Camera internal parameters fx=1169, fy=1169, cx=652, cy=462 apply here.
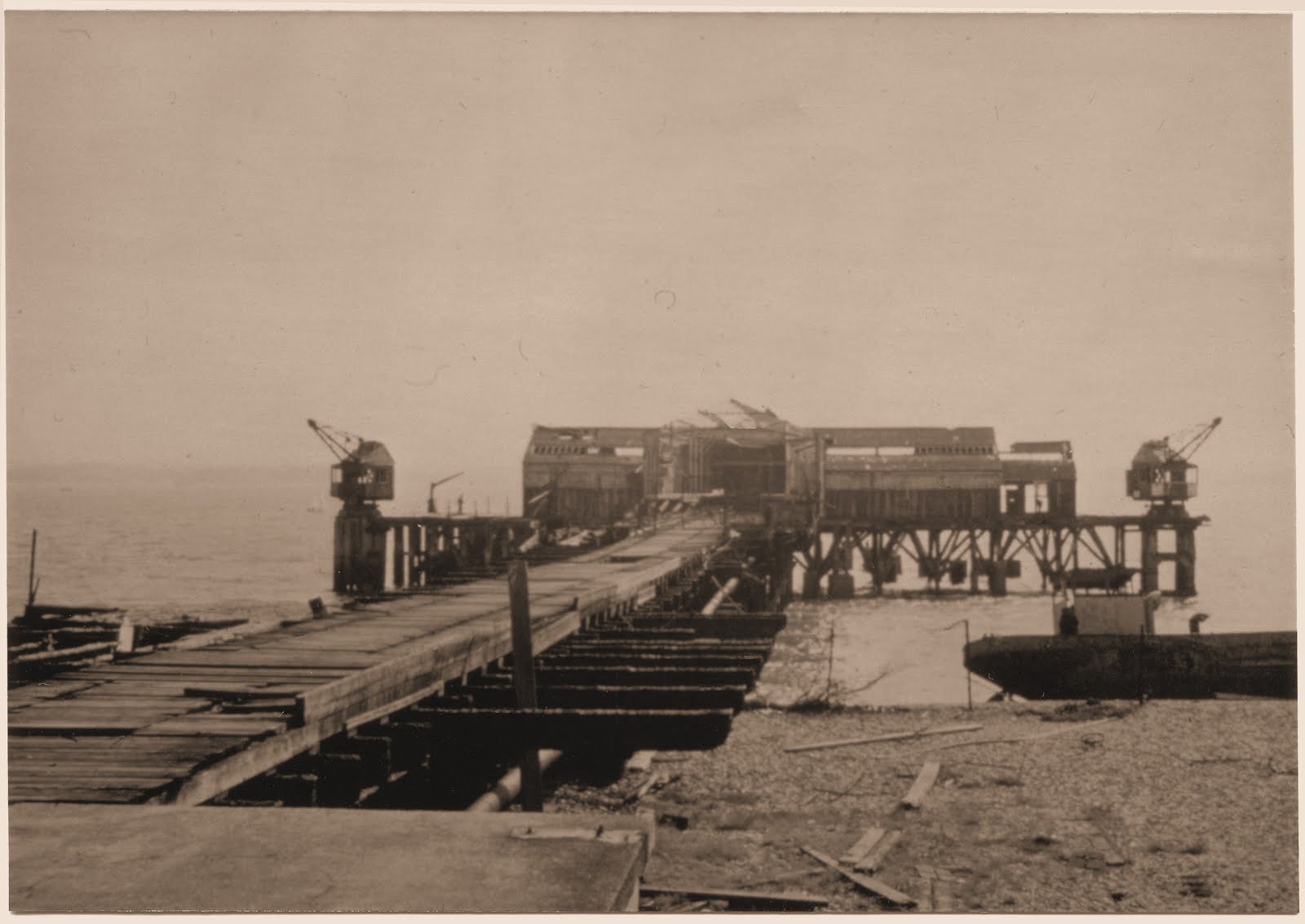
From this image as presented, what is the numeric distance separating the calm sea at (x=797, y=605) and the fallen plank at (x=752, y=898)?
17.6 feet

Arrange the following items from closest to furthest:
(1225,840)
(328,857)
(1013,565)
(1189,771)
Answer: (328,857)
(1225,840)
(1189,771)
(1013,565)

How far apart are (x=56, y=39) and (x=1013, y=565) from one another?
46.5 metres

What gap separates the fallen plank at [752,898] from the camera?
1078cm

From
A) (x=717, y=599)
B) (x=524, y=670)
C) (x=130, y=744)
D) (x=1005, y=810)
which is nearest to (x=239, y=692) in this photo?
(x=130, y=744)

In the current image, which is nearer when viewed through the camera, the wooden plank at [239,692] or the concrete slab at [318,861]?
the concrete slab at [318,861]

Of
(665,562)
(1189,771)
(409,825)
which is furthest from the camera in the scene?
(665,562)

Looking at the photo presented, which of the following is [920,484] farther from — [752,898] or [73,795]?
[73,795]

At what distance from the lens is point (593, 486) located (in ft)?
173

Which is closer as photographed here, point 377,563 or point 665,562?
point 665,562

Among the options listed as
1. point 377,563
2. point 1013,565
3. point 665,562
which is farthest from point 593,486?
point 665,562

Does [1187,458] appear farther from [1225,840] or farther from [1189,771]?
[1225,840]

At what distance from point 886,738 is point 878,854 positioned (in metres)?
6.41

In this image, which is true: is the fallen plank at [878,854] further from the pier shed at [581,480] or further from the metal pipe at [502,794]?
the pier shed at [581,480]

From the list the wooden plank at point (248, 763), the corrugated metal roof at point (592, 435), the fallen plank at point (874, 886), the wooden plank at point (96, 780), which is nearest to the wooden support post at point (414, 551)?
the corrugated metal roof at point (592, 435)
